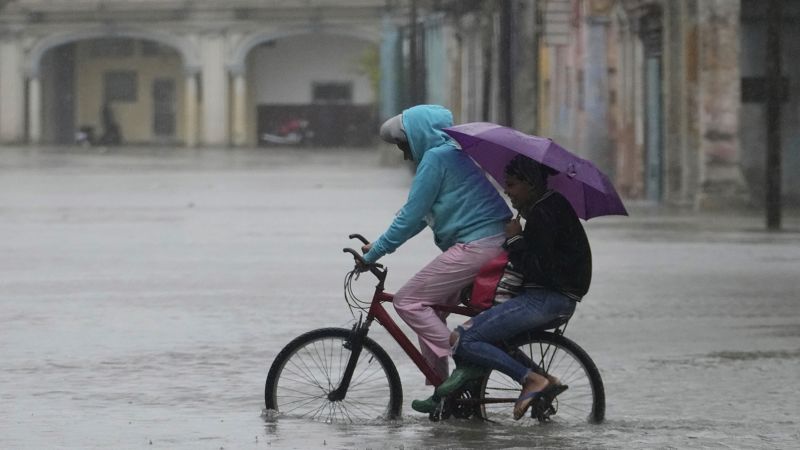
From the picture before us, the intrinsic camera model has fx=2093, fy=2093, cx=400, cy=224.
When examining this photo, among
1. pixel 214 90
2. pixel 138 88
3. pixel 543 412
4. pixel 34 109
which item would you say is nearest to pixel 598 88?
pixel 543 412

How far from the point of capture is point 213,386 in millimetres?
10836

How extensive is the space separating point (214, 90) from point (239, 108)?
1166 mm

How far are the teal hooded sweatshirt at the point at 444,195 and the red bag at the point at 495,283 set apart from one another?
8.5 inches

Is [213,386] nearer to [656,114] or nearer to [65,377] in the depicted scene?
[65,377]

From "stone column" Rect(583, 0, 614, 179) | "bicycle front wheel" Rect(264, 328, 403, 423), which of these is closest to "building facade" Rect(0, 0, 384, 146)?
"stone column" Rect(583, 0, 614, 179)

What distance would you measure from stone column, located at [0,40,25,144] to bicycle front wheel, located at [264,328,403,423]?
71801mm

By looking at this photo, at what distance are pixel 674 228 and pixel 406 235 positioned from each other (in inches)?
631

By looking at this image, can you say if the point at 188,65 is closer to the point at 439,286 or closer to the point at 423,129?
the point at 423,129

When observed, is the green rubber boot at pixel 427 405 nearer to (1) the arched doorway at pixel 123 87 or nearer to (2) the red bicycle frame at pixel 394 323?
(2) the red bicycle frame at pixel 394 323

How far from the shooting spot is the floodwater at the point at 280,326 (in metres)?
9.16

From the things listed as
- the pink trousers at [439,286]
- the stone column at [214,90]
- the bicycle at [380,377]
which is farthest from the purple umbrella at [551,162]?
the stone column at [214,90]

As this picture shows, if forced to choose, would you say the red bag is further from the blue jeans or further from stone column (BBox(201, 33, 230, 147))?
stone column (BBox(201, 33, 230, 147))

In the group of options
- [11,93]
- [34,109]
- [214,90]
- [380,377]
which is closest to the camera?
[380,377]

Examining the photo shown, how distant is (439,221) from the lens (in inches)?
360
